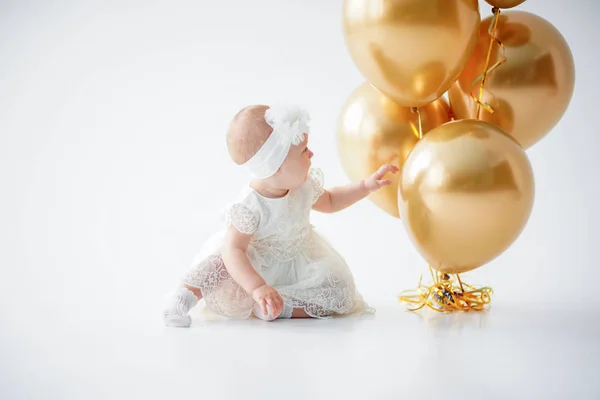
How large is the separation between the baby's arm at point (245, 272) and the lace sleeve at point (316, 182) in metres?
0.25

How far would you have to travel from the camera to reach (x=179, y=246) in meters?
2.91

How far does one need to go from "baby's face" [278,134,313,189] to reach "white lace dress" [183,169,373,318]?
6 centimetres

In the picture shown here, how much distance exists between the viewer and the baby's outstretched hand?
78.7 inches

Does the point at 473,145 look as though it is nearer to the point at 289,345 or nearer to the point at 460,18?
the point at 460,18

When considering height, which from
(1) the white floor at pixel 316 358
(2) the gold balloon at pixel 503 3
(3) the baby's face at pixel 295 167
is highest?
(2) the gold balloon at pixel 503 3

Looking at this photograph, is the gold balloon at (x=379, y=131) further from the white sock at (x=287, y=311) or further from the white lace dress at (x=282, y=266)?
the white sock at (x=287, y=311)

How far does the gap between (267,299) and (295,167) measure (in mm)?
366

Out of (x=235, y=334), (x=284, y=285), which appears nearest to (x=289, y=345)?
(x=235, y=334)

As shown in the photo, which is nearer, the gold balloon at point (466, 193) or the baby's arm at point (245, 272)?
the gold balloon at point (466, 193)

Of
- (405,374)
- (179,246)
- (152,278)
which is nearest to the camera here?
(405,374)

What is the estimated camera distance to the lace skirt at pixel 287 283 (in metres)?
2.03

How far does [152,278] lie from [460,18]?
1.35m

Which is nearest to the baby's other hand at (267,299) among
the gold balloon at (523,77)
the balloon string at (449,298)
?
the balloon string at (449,298)

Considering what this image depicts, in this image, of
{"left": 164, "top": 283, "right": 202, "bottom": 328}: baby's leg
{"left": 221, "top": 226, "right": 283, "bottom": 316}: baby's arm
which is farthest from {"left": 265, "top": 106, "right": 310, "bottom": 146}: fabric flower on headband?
{"left": 164, "top": 283, "right": 202, "bottom": 328}: baby's leg
